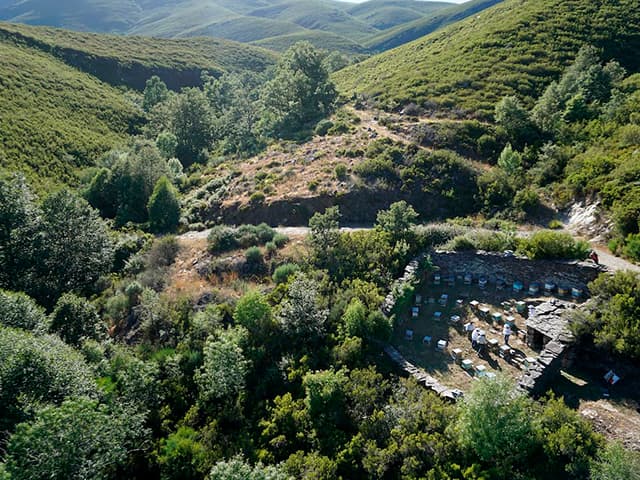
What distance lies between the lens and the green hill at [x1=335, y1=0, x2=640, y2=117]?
138ft

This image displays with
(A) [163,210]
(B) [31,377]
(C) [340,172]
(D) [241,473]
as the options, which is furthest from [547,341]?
(A) [163,210]

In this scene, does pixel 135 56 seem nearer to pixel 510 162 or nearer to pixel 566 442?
pixel 510 162

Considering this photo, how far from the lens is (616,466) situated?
33.6 feet

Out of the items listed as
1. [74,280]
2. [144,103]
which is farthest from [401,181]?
[144,103]

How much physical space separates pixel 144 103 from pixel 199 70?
106 ft

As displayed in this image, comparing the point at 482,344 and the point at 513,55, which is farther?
the point at 513,55

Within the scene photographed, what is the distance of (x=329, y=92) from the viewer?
51.2 meters

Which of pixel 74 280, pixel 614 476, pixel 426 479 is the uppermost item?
pixel 614 476

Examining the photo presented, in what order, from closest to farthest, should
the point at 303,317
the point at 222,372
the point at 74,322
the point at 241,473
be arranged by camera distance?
1. the point at 241,473
2. the point at 222,372
3. the point at 303,317
4. the point at 74,322

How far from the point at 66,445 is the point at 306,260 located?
14.2 metres

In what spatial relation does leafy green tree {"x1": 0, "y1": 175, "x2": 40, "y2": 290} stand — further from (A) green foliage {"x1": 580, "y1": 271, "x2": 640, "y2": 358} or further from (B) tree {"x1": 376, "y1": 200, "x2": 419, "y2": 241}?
(A) green foliage {"x1": 580, "y1": 271, "x2": 640, "y2": 358}

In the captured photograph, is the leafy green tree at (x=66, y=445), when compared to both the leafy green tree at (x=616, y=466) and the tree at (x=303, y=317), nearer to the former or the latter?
the tree at (x=303, y=317)

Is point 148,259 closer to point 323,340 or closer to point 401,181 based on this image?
point 323,340

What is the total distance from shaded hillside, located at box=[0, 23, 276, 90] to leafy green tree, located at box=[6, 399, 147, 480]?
251ft
